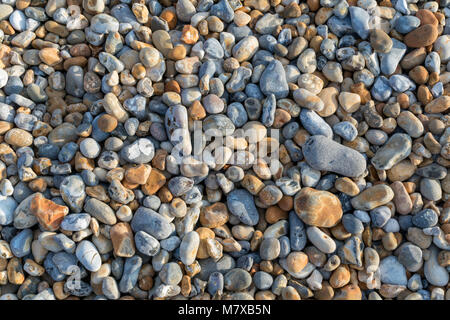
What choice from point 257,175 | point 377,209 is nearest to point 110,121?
point 257,175

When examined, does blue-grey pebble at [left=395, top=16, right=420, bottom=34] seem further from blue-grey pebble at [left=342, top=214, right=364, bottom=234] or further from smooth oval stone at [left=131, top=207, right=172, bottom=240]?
smooth oval stone at [left=131, top=207, right=172, bottom=240]

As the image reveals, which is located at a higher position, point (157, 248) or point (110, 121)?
point (110, 121)

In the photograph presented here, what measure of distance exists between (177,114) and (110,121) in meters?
0.28

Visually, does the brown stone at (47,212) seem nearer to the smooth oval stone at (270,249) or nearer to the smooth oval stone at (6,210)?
the smooth oval stone at (6,210)

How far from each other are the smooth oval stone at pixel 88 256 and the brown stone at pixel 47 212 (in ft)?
0.44

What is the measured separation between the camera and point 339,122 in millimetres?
1738

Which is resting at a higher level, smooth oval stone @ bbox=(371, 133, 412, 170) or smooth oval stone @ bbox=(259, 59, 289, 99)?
smooth oval stone @ bbox=(259, 59, 289, 99)

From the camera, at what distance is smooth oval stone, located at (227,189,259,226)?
5.32 ft

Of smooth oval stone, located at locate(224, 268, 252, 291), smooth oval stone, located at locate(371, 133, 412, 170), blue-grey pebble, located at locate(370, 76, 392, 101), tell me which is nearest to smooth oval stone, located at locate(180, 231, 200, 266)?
smooth oval stone, located at locate(224, 268, 252, 291)

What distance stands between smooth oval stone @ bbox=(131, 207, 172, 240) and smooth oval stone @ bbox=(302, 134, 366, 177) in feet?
2.15

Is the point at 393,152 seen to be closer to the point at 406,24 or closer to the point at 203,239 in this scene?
the point at 406,24

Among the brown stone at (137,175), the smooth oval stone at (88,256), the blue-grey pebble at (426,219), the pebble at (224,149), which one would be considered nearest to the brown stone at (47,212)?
the pebble at (224,149)

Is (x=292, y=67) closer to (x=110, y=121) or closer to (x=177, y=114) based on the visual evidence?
(x=177, y=114)

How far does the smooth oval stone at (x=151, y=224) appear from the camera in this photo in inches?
60.6
